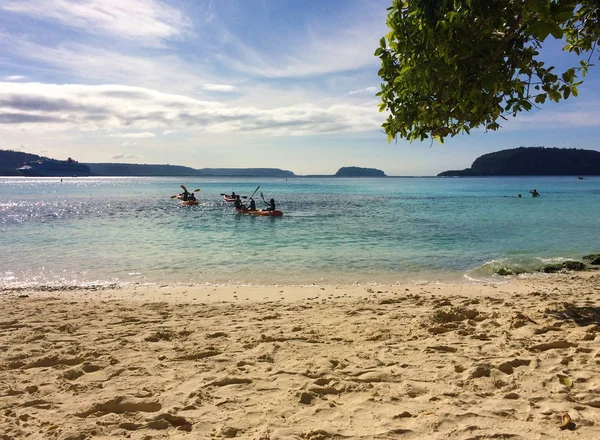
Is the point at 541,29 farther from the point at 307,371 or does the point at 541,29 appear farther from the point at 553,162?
the point at 553,162

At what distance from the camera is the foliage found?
475 cm

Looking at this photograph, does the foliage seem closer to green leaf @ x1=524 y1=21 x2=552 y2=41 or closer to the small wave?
green leaf @ x1=524 y1=21 x2=552 y2=41

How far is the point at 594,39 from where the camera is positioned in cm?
648

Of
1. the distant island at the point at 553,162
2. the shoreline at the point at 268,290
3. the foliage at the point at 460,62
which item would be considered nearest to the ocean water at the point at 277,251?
the shoreline at the point at 268,290

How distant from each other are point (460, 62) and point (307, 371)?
4175 millimetres

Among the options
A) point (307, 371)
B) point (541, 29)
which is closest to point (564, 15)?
point (541, 29)

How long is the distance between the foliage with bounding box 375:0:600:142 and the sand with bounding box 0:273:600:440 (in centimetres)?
308

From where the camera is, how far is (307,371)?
445 centimetres

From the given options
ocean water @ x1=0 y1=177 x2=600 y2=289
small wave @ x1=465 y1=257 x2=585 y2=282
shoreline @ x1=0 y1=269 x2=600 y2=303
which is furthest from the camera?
ocean water @ x1=0 y1=177 x2=600 y2=289

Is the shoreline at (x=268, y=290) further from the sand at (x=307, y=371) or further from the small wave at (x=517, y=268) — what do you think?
the sand at (x=307, y=371)

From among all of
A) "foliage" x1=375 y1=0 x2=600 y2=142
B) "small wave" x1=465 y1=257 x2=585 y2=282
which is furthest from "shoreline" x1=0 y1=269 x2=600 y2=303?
"foliage" x1=375 y1=0 x2=600 y2=142

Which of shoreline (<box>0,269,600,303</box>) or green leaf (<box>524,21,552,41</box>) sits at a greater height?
green leaf (<box>524,21,552,41</box>)

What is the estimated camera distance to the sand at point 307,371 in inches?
133

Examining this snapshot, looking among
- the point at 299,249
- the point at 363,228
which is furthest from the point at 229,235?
the point at 363,228
